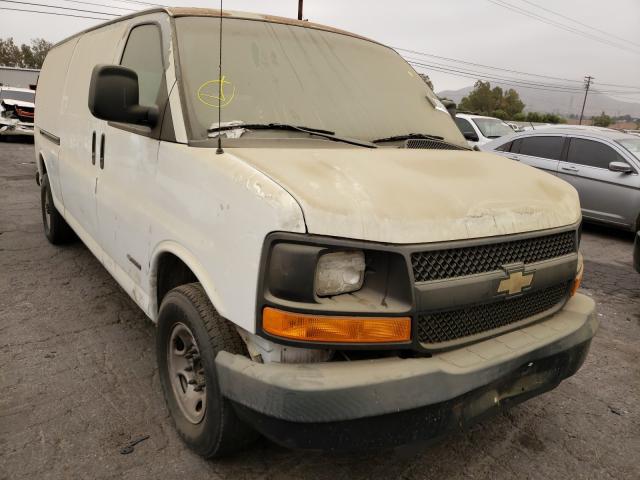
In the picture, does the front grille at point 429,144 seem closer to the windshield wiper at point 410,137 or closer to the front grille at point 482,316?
the windshield wiper at point 410,137

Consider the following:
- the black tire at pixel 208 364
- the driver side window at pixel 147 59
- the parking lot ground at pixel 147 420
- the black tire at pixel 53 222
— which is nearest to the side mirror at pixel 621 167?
the parking lot ground at pixel 147 420

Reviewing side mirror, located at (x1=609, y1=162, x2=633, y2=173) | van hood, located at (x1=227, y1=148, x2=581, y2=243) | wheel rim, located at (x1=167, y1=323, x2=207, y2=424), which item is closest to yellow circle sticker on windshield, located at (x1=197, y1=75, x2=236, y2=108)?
van hood, located at (x1=227, y1=148, x2=581, y2=243)

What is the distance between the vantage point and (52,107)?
5012 millimetres

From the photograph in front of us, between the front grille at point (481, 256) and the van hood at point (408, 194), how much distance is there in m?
0.06

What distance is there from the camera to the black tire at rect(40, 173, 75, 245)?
534cm

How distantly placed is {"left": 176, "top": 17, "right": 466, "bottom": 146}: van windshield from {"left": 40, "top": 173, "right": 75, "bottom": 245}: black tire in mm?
3375

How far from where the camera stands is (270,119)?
2568mm

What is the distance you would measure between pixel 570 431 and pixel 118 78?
2.98 m

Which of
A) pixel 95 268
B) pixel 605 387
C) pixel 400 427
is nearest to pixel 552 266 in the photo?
pixel 400 427

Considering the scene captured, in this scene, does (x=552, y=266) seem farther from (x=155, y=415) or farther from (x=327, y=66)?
(x=155, y=415)

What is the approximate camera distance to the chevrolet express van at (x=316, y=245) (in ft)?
5.87

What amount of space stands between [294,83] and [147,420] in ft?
6.40

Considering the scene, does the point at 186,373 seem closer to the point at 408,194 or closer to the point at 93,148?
the point at 408,194

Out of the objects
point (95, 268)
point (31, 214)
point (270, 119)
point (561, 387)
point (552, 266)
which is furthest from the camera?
point (31, 214)
